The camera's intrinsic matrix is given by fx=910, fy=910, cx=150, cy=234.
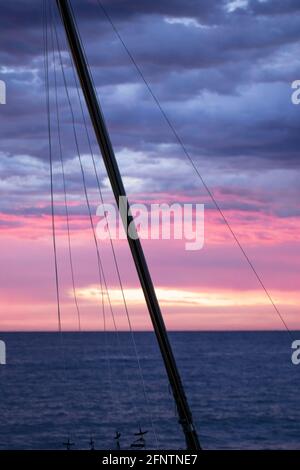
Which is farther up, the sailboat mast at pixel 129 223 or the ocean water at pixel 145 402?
the ocean water at pixel 145 402

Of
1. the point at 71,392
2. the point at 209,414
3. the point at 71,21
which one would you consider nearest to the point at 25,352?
the point at 71,392

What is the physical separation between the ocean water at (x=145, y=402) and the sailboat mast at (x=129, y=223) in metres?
44.3

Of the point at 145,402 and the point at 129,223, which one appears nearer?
the point at 129,223

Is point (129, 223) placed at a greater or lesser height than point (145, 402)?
lesser

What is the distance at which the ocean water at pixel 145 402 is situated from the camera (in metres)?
91.2

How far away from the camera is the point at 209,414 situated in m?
106

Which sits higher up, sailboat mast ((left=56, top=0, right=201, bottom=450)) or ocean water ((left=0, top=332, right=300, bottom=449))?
ocean water ((left=0, top=332, right=300, bottom=449))

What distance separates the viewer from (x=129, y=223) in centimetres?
1519

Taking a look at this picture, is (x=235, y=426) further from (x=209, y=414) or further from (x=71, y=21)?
(x=71, y=21)

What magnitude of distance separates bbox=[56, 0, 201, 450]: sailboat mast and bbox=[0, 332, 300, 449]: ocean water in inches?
1745

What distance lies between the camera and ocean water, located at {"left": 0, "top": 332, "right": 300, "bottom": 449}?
91.2 m

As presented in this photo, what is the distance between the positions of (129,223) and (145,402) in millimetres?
98009

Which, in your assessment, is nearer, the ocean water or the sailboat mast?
the sailboat mast
